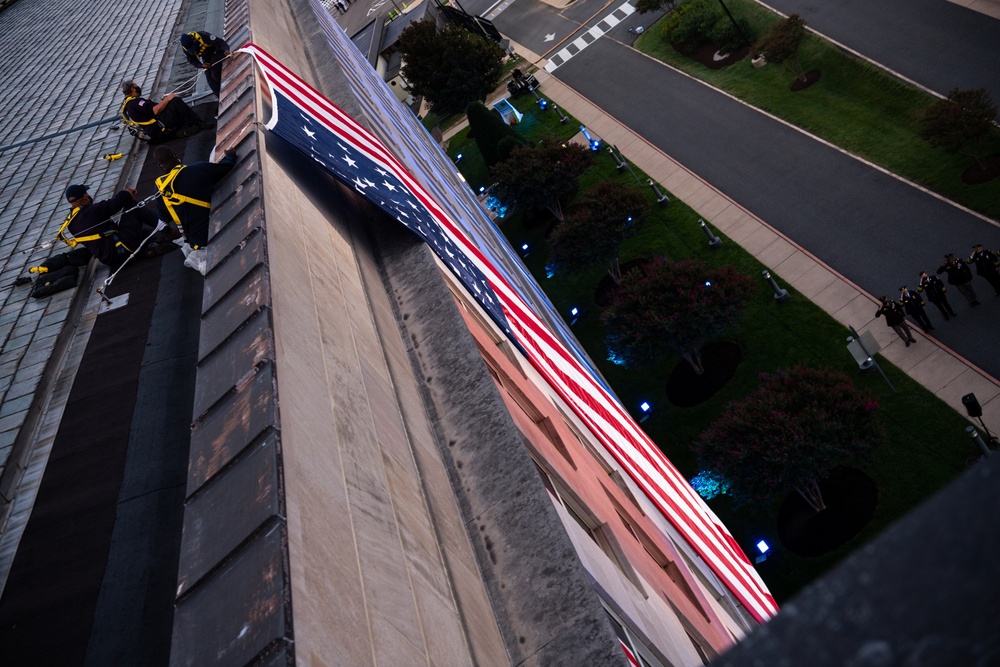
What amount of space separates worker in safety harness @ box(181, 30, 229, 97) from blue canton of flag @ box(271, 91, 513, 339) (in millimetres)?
9798

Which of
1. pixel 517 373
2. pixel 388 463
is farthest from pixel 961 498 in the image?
pixel 517 373

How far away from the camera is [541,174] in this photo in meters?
38.1

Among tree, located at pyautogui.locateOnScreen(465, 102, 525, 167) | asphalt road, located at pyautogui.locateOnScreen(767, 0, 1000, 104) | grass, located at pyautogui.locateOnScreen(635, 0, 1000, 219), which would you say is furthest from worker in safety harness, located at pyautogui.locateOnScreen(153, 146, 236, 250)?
tree, located at pyautogui.locateOnScreen(465, 102, 525, 167)

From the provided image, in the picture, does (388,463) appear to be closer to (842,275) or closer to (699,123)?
(842,275)

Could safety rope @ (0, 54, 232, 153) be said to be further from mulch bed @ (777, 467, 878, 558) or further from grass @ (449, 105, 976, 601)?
mulch bed @ (777, 467, 878, 558)

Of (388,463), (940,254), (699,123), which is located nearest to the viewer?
(388,463)

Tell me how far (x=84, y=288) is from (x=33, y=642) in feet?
26.4

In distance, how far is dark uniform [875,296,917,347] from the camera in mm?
25281

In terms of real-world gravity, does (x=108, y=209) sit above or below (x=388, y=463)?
above

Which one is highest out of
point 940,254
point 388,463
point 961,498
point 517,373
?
point 961,498

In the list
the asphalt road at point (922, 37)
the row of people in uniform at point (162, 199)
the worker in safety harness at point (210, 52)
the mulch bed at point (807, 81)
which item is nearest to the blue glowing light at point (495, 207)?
the mulch bed at point (807, 81)

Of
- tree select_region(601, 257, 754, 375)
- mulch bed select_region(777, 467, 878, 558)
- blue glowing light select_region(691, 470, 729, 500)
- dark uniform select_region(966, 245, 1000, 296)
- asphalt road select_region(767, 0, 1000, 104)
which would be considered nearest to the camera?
mulch bed select_region(777, 467, 878, 558)

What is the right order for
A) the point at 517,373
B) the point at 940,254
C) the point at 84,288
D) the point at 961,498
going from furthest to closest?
the point at 940,254 → the point at 84,288 → the point at 517,373 → the point at 961,498

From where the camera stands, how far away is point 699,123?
41.7m
